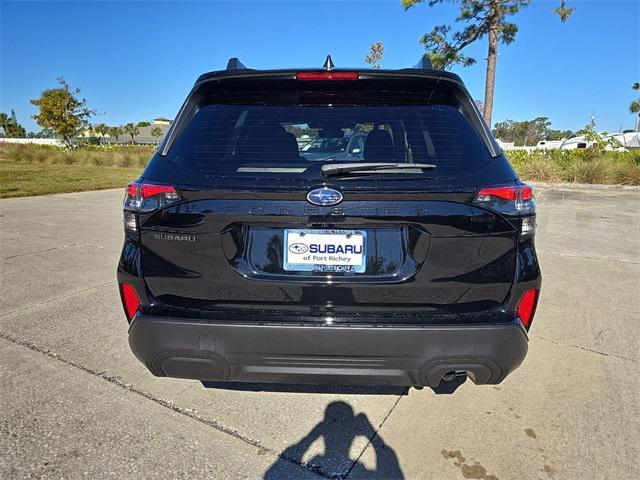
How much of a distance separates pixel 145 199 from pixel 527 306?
69.1 inches

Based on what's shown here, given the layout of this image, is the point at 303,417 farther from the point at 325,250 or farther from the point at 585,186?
the point at 585,186

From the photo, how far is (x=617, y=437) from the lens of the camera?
216 centimetres

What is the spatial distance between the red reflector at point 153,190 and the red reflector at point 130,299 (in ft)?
1.40

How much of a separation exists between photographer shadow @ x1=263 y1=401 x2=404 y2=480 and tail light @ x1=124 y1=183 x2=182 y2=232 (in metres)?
1.29

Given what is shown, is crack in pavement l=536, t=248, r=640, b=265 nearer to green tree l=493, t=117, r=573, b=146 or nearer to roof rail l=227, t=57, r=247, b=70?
roof rail l=227, t=57, r=247, b=70

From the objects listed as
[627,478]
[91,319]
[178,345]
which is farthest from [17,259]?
[627,478]

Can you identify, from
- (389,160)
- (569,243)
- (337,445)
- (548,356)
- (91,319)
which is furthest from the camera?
(569,243)

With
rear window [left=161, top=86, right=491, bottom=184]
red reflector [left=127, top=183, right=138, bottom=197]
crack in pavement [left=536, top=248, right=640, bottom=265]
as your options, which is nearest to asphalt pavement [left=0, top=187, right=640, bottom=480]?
red reflector [left=127, top=183, right=138, bottom=197]

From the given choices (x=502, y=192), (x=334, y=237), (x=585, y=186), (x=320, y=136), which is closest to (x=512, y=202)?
(x=502, y=192)

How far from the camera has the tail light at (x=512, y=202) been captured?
1.75m

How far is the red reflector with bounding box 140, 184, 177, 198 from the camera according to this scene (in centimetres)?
180

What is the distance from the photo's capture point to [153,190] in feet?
5.98

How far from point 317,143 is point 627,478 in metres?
2.13

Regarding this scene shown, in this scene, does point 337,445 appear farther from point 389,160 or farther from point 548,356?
point 548,356
